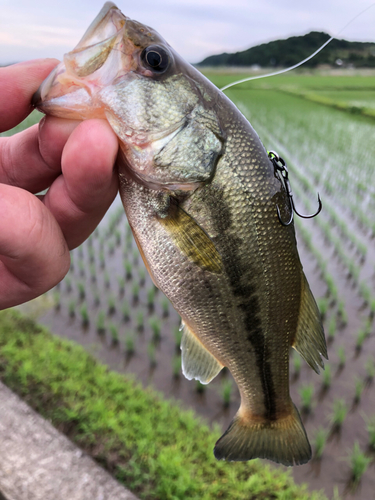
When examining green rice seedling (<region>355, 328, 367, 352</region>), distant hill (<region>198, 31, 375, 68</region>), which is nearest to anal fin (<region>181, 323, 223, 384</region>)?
distant hill (<region>198, 31, 375, 68</region>)

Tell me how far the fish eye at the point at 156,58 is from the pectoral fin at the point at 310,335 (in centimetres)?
86

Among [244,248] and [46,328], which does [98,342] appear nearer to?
[46,328]

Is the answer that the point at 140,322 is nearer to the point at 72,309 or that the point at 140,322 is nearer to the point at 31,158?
the point at 72,309

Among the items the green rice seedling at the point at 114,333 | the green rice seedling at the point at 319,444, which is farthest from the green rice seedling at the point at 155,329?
the green rice seedling at the point at 319,444

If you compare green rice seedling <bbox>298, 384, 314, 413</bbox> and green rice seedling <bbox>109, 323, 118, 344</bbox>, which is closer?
green rice seedling <bbox>298, 384, 314, 413</bbox>

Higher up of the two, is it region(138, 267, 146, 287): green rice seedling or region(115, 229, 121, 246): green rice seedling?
region(115, 229, 121, 246): green rice seedling

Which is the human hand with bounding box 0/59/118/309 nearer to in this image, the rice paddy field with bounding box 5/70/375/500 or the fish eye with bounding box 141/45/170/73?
the fish eye with bounding box 141/45/170/73

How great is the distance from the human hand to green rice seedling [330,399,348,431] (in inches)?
99.8

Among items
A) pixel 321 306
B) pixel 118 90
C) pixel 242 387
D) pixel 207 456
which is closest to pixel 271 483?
pixel 207 456

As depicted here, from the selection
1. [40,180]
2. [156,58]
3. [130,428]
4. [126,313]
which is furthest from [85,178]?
[126,313]

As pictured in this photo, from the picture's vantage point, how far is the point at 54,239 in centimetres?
124

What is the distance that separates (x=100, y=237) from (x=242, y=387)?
4482mm

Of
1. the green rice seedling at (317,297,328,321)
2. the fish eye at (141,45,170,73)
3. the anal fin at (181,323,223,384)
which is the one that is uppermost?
the fish eye at (141,45,170,73)

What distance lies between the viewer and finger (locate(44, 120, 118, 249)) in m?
1.04
